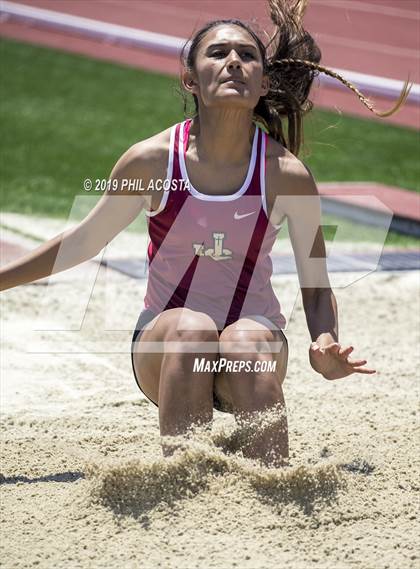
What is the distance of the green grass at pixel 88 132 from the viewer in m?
7.69

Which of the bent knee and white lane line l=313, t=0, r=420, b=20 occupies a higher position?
the bent knee

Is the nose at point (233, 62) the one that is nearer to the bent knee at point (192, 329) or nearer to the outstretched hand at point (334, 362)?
the bent knee at point (192, 329)

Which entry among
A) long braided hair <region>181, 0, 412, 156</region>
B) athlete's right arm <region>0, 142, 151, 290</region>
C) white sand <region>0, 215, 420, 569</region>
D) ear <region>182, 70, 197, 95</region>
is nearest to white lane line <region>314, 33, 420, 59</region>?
white sand <region>0, 215, 420, 569</region>

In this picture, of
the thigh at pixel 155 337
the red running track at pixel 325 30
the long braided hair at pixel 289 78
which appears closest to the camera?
the thigh at pixel 155 337

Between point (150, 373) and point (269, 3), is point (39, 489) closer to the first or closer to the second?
point (150, 373)

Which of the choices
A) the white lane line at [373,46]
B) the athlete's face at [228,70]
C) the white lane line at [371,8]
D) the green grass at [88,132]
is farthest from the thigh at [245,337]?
the white lane line at [371,8]

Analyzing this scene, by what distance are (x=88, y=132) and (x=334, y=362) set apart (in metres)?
6.79

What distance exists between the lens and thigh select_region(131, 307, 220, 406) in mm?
2957

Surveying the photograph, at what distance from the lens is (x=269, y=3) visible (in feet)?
11.5

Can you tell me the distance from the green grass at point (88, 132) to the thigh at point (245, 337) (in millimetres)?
3488

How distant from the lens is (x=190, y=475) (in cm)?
283

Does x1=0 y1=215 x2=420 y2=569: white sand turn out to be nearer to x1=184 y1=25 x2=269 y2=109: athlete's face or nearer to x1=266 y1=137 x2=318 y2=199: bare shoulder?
x1=266 y1=137 x2=318 y2=199: bare shoulder

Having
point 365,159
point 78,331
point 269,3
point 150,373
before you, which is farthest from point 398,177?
point 150,373

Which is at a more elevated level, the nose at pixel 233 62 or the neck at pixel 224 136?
the nose at pixel 233 62
